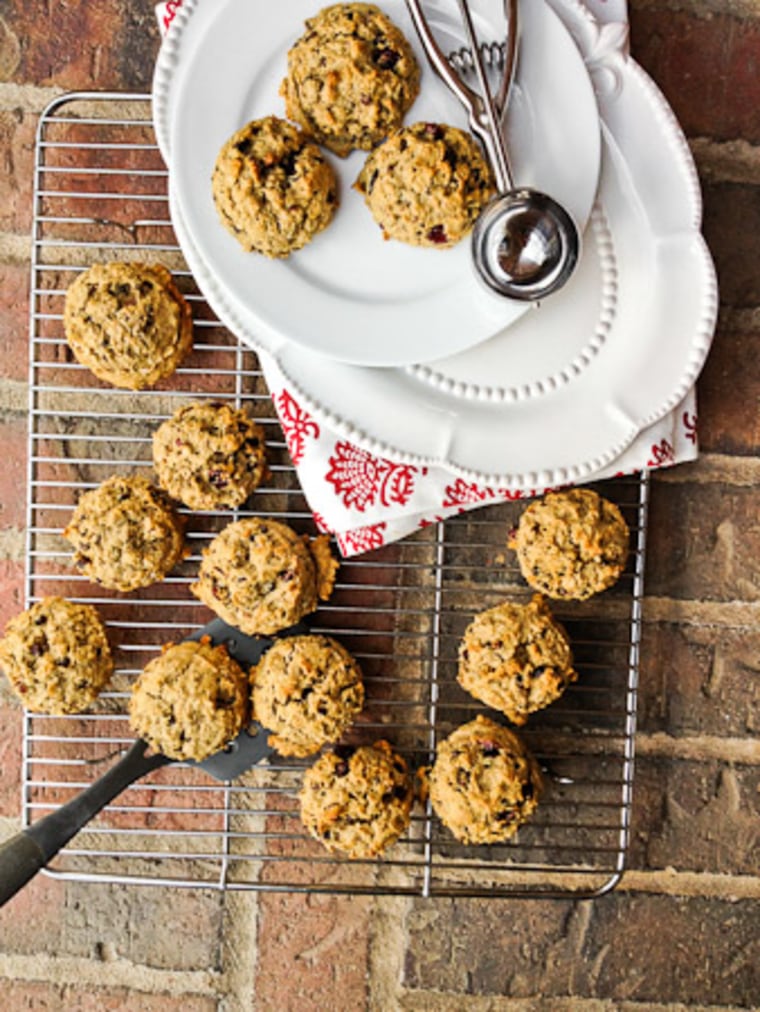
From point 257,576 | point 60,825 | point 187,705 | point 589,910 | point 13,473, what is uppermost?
point 13,473

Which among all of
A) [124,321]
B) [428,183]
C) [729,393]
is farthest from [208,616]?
[729,393]

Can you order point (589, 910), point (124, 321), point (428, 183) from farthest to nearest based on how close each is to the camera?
point (589, 910), point (124, 321), point (428, 183)

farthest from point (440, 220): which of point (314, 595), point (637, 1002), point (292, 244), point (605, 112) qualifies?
point (637, 1002)

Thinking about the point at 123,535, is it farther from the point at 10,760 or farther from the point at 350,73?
the point at 350,73

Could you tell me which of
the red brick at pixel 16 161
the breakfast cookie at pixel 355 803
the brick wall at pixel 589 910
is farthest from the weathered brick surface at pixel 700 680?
the red brick at pixel 16 161

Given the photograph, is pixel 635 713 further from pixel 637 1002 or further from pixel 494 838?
pixel 637 1002

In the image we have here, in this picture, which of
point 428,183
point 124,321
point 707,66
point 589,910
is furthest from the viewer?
point 589,910

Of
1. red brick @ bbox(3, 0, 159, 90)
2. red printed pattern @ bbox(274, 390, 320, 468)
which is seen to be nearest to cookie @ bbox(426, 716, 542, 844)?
red printed pattern @ bbox(274, 390, 320, 468)
